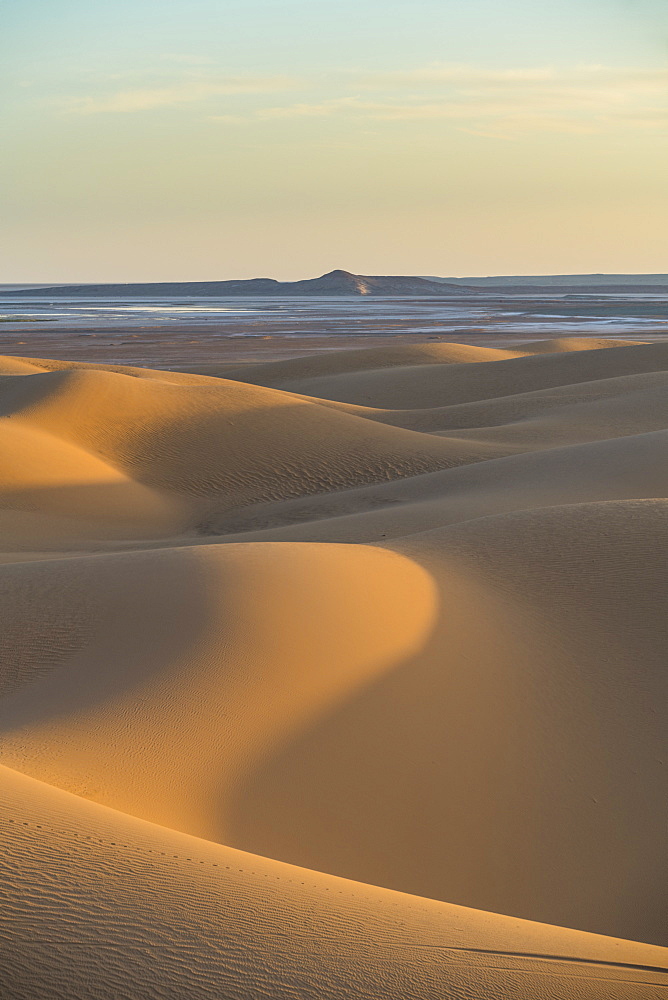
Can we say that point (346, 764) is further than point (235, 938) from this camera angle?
Yes

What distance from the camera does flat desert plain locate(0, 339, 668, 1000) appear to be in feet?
9.55

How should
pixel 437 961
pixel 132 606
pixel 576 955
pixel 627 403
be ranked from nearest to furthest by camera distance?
pixel 437 961 → pixel 576 955 → pixel 132 606 → pixel 627 403

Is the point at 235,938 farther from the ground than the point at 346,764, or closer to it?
closer to it

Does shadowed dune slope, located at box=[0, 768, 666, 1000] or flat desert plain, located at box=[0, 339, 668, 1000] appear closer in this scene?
shadowed dune slope, located at box=[0, 768, 666, 1000]

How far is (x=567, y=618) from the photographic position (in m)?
7.49

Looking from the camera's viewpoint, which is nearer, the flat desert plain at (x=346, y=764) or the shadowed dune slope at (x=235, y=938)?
the shadowed dune slope at (x=235, y=938)

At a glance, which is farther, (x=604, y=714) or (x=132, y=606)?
(x=132, y=606)

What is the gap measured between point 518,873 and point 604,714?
1.63 metres

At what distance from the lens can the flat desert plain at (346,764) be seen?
2910 mm

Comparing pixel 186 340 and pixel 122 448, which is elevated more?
pixel 186 340

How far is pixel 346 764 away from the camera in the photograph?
5543 millimetres

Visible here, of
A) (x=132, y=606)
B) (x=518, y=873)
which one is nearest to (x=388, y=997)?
(x=518, y=873)

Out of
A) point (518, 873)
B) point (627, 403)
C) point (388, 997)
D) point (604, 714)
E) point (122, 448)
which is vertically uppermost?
point (627, 403)

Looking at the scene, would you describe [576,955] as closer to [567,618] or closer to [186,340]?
[567,618]
